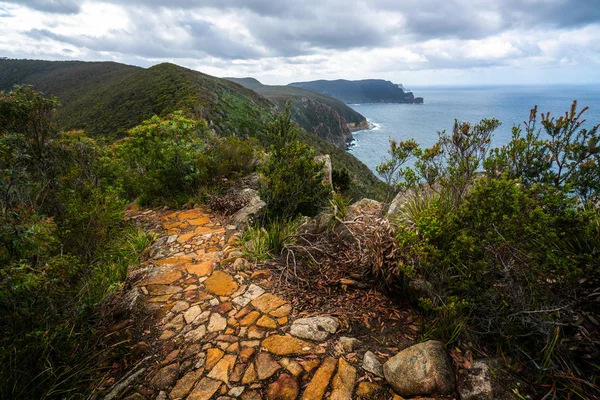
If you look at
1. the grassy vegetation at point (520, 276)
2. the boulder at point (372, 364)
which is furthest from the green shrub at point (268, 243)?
the boulder at point (372, 364)

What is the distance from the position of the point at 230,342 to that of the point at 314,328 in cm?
76

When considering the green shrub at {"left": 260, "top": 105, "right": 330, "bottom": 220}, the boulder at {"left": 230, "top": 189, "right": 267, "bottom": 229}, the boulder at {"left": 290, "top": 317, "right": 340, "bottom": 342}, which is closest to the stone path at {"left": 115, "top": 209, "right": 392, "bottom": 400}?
the boulder at {"left": 290, "top": 317, "right": 340, "bottom": 342}

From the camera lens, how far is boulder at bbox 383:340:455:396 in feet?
6.36

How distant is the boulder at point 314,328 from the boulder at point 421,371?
58 cm

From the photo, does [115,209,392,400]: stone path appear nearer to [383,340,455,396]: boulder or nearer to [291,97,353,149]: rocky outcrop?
[383,340,455,396]: boulder

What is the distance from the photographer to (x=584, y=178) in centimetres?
432

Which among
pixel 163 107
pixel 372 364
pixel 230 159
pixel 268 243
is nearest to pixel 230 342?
pixel 372 364

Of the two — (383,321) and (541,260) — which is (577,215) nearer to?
(541,260)

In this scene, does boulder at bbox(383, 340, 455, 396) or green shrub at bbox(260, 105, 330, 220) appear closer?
boulder at bbox(383, 340, 455, 396)

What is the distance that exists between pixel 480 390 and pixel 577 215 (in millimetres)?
1365

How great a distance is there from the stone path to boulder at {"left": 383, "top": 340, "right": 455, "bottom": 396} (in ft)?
0.51

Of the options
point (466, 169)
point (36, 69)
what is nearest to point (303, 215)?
point (466, 169)

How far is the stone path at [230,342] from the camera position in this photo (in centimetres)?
206

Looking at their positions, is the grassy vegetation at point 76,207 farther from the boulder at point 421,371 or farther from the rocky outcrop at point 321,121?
the rocky outcrop at point 321,121
